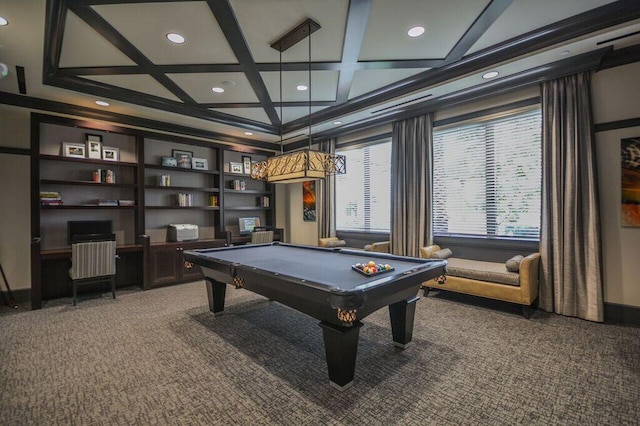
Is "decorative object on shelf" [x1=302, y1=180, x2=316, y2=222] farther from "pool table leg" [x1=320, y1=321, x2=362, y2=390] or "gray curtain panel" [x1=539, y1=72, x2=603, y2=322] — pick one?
"pool table leg" [x1=320, y1=321, x2=362, y2=390]

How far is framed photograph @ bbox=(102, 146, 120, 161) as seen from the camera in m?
4.93

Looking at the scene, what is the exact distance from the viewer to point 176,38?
10.0 ft

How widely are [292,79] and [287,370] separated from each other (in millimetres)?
3598

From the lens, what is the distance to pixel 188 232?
558 cm

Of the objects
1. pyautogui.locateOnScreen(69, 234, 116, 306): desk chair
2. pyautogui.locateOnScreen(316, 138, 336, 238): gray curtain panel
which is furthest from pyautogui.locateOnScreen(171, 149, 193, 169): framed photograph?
pyautogui.locateOnScreen(316, 138, 336, 238): gray curtain panel

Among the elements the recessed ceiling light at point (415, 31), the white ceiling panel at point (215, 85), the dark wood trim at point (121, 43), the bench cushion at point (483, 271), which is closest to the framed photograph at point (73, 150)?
the dark wood trim at point (121, 43)

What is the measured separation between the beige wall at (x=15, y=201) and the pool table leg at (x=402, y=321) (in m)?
5.44

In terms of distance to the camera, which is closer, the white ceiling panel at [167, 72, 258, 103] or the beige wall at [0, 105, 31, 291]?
the white ceiling panel at [167, 72, 258, 103]

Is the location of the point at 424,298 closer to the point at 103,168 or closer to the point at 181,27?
the point at 181,27

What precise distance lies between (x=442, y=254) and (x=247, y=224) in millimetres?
4225

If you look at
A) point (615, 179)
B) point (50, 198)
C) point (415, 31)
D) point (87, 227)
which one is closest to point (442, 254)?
point (615, 179)

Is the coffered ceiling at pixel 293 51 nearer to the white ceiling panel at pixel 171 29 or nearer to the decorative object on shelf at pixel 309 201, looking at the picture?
the white ceiling panel at pixel 171 29

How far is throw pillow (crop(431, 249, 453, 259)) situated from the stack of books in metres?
5.70

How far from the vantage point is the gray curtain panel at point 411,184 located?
4.78 m
